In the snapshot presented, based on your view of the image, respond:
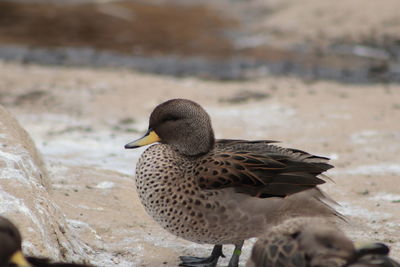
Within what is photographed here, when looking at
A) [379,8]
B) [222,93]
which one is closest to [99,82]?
[222,93]

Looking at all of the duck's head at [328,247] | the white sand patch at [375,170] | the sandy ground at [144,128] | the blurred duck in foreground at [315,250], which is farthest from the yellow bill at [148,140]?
the white sand patch at [375,170]

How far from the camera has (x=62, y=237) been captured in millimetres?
4555

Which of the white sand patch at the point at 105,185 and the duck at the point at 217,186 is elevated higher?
the duck at the point at 217,186

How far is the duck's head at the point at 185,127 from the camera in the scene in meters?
5.12

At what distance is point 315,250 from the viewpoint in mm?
3537

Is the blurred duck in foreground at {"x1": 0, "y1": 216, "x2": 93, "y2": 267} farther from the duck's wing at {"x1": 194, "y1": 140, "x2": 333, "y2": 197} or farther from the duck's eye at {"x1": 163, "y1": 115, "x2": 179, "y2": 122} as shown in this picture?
the duck's eye at {"x1": 163, "y1": 115, "x2": 179, "y2": 122}

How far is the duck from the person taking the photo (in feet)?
Answer: 15.4

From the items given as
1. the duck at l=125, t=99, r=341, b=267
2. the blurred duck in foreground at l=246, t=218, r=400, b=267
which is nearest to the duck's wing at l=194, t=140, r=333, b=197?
the duck at l=125, t=99, r=341, b=267

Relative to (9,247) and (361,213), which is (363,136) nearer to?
(361,213)

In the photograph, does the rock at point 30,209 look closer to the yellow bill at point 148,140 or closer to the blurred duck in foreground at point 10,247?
the blurred duck in foreground at point 10,247

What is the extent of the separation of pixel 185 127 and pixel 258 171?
69 centimetres

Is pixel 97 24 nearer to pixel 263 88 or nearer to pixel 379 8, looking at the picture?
pixel 379 8

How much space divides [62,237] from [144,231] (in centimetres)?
114

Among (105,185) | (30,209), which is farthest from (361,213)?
(30,209)
